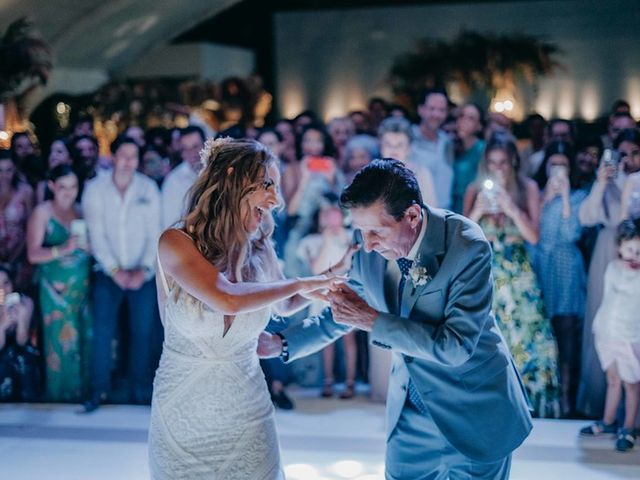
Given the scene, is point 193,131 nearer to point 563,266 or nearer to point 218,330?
point 563,266

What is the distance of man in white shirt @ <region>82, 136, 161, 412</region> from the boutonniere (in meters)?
3.66

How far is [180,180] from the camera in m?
6.17

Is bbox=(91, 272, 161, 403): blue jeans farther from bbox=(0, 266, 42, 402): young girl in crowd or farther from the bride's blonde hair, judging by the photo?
the bride's blonde hair

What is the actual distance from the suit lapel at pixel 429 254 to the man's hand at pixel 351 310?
5.5 inches

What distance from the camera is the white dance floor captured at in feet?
15.1

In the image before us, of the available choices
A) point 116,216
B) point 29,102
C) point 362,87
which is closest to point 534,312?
point 116,216

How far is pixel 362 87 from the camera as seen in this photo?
588 inches

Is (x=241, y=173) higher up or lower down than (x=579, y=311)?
higher up

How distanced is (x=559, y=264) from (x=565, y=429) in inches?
40.0

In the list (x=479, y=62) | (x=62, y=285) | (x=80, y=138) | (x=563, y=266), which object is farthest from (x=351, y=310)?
(x=479, y=62)

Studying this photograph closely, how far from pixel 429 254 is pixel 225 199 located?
2.09 feet

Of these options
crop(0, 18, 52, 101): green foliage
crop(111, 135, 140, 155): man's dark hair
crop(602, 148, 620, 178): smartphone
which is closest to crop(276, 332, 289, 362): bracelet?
crop(602, 148, 620, 178): smartphone

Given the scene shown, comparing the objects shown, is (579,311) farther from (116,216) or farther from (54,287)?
(54,287)

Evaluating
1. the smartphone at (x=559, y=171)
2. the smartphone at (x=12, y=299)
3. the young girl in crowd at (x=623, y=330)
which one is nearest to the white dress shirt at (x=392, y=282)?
the young girl in crowd at (x=623, y=330)
